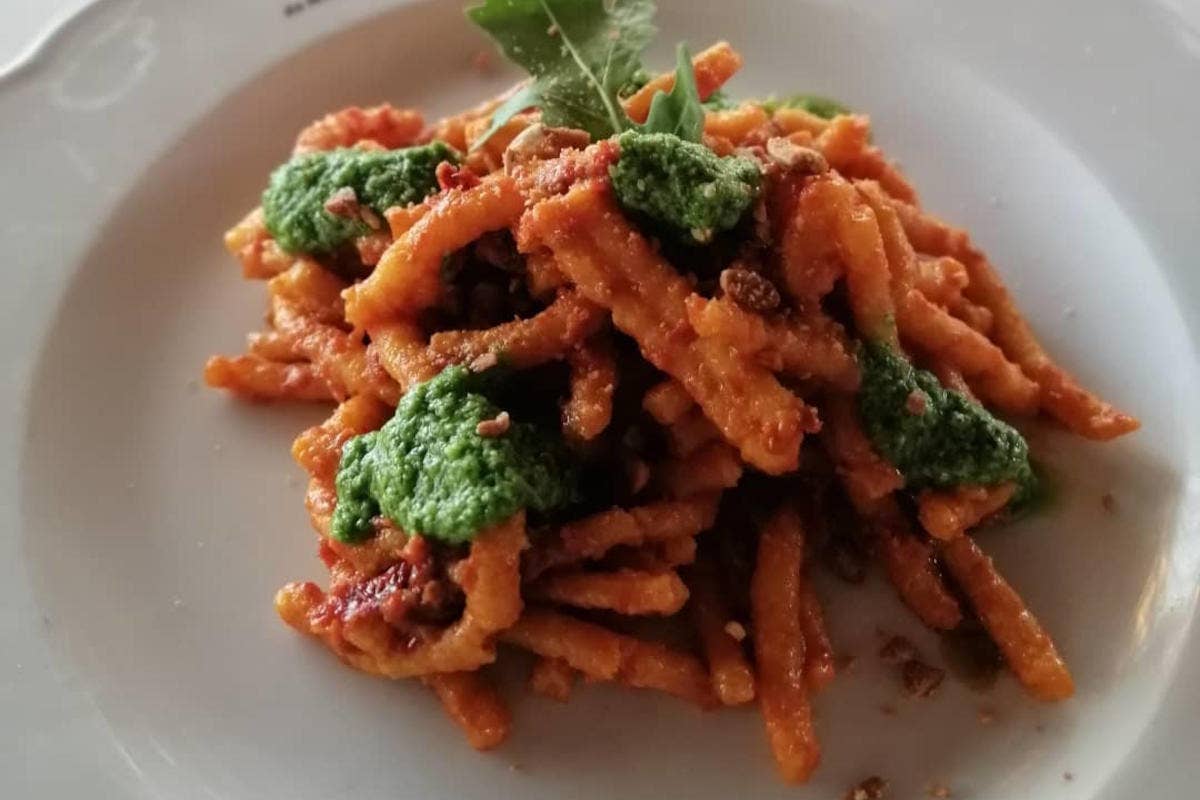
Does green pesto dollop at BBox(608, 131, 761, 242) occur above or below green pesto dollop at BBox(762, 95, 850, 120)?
above

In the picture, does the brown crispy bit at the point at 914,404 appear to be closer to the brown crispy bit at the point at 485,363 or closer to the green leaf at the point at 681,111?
the green leaf at the point at 681,111

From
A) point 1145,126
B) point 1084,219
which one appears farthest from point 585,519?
point 1145,126

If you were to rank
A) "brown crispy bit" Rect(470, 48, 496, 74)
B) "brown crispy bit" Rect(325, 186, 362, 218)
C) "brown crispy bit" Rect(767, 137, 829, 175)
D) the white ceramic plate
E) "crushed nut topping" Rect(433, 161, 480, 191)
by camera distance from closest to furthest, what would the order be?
the white ceramic plate → "brown crispy bit" Rect(767, 137, 829, 175) → "crushed nut topping" Rect(433, 161, 480, 191) → "brown crispy bit" Rect(325, 186, 362, 218) → "brown crispy bit" Rect(470, 48, 496, 74)

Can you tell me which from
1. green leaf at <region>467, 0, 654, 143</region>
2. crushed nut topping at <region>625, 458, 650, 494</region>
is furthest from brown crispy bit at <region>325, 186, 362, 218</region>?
crushed nut topping at <region>625, 458, 650, 494</region>

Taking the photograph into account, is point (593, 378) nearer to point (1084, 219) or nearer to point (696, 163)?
point (696, 163)

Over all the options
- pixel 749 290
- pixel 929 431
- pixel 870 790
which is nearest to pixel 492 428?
pixel 749 290

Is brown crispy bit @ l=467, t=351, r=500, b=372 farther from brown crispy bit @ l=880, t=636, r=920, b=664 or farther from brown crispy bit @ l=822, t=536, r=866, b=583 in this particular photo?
brown crispy bit @ l=880, t=636, r=920, b=664

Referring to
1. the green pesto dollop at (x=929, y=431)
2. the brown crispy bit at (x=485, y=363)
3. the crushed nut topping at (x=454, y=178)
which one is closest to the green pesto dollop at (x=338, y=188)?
the crushed nut topping at (x=454, y=178)
